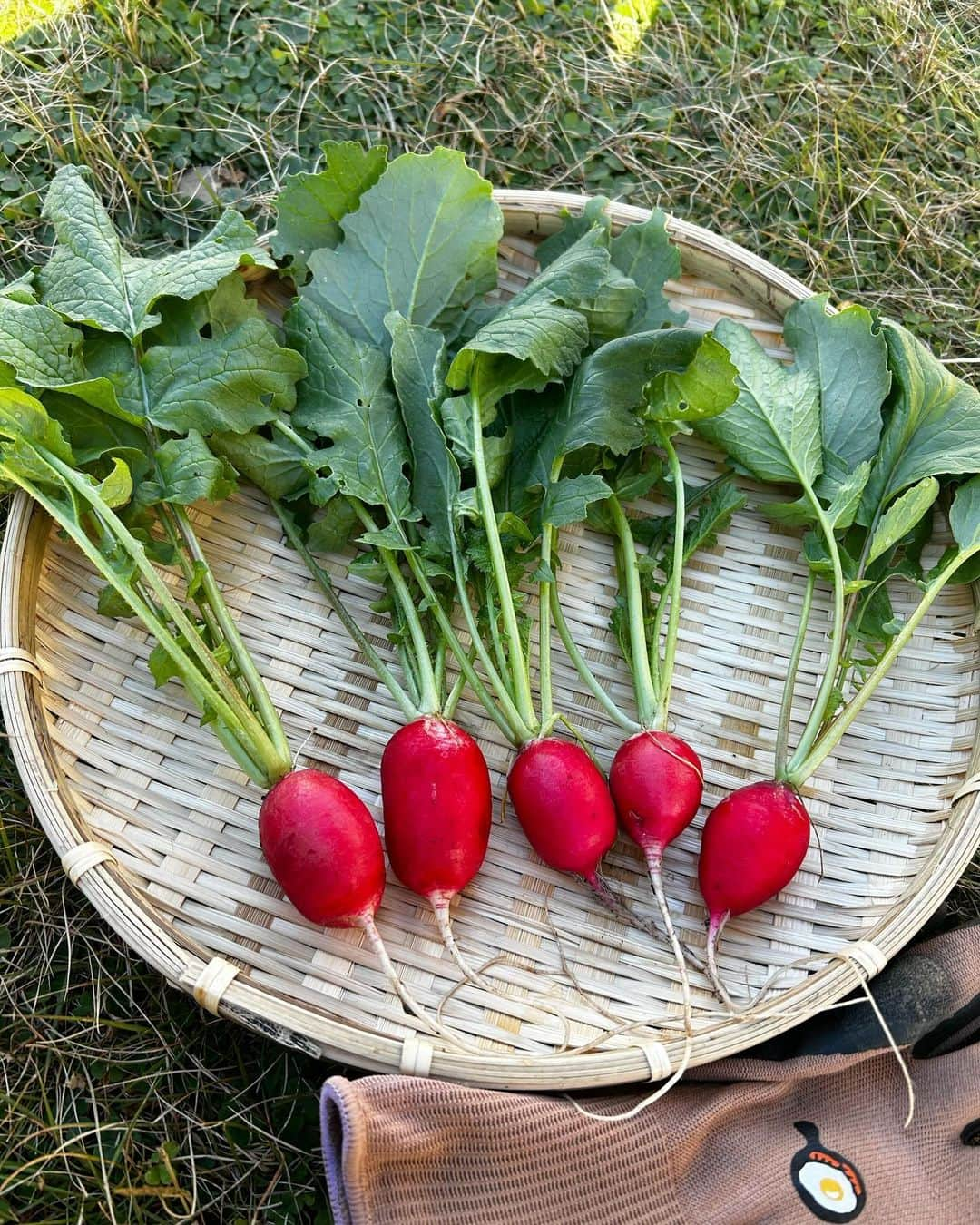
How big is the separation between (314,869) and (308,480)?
648 mm

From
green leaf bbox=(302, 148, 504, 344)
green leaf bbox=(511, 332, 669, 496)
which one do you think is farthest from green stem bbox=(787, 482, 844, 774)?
green leaf bbox=(302, 148, 504, 344)

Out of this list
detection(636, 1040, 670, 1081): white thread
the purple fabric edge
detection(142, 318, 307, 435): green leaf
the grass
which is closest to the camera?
the purple fabric edge

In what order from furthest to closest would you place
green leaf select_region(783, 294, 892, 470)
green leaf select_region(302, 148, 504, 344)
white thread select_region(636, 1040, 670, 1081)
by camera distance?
green leaf select_region(783, 294, 892, 470) < green leaf select_region(302, 148, 504, 344) < white thread select_region(636, 1040, 670, 1081)

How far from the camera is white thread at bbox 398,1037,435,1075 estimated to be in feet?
4.49

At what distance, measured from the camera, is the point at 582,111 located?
2438mm

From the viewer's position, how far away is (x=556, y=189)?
2.39 metres

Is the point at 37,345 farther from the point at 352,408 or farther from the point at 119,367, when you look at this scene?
the point at 352,408

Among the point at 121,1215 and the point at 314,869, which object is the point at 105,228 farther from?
the point at 121,1215

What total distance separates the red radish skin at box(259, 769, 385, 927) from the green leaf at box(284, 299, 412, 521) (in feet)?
1.46

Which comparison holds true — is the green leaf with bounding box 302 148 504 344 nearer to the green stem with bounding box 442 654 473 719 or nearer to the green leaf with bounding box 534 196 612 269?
the green leaf with bounding box 534 196 612 269

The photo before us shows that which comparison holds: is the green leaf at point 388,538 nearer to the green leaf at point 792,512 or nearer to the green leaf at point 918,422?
the green leaf at point 792,512

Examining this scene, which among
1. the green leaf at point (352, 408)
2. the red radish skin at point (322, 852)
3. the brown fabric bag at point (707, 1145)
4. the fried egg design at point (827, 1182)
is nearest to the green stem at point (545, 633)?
the green leaf at point (352, 408)

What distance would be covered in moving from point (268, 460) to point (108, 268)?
1.23 ft

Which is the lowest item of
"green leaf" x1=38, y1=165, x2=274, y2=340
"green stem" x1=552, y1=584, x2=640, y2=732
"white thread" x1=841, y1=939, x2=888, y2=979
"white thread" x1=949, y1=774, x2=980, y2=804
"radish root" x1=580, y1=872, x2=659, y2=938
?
"radish root" x1=580, y1=872, x2=659, y2=938
